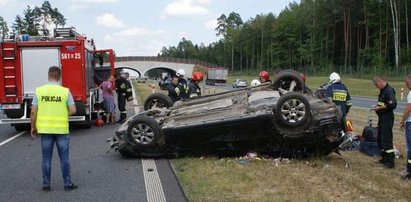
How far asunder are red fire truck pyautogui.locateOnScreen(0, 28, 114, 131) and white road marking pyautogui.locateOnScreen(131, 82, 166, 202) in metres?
5.09

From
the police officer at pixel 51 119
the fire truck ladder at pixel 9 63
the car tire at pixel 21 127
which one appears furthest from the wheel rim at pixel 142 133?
the car tire at pixel 21 127

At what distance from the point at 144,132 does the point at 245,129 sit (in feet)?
5.61

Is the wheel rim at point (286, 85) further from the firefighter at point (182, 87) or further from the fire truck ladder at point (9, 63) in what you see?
the fire truck ladder at point (9, 63)

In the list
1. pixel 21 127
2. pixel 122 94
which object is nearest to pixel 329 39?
pixel 122 94

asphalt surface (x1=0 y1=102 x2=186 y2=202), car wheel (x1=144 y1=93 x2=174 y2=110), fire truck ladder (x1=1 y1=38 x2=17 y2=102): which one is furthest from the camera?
fire truck ladder (x1=1 y1=38 x2=17 y2=102)

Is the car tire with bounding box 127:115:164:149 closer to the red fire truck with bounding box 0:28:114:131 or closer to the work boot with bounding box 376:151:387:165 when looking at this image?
the work boot with bounding box 376:151:387:165

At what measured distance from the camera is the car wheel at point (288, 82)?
32.0ft

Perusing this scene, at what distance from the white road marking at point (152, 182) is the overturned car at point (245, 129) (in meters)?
0.43

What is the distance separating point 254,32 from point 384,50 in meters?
48.9

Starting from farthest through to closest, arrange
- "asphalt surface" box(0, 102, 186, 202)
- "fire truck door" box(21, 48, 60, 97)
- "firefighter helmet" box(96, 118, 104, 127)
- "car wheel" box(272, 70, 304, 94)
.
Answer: "firefighter helmet" box(96, 118, 104, 127)
"fire truck door" box(21, 48, 60, 97)
"car wheel" box(272, 70, 304, 94)
"asphalt surface" box(0, 102, 186, 202)

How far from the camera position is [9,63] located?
43.3 feet

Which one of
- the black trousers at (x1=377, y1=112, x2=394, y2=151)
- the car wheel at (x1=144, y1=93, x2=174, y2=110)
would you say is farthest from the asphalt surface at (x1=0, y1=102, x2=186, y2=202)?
the black trousers at (x1=377, y1=112, x2=394, y2=151)

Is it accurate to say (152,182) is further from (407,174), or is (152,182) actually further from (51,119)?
(407,174)

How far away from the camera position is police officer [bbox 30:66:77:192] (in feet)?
22.0
